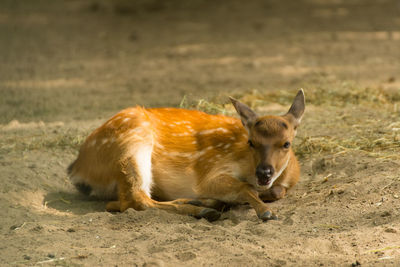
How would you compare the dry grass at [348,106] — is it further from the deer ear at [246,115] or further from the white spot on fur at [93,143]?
the white spot on fur at [93,143]

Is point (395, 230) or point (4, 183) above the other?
point (395, 230)

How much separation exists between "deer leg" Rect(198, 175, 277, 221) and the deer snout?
229 mm

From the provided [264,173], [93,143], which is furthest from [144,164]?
[264,173]

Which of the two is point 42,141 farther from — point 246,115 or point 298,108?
point 298,108

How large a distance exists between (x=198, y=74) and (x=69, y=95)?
243cm

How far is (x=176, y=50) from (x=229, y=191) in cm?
718

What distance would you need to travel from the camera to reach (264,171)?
4.87 meters

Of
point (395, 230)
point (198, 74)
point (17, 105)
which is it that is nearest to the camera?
point (395, 230)

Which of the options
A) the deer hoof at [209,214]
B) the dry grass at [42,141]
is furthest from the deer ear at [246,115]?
the dry grass at [42,141]

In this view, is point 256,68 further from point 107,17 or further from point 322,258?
point 322,258

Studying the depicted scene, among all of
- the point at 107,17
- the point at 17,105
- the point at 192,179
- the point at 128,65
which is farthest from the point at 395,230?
the point at 107,17

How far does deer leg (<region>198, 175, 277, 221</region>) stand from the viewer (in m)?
5.16

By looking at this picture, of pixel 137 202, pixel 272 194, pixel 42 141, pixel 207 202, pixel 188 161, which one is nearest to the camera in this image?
pixel 137 202

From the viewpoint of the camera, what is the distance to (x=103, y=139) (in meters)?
5.68
